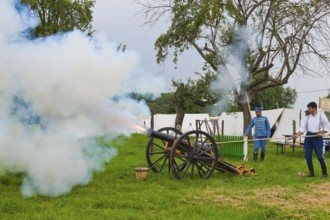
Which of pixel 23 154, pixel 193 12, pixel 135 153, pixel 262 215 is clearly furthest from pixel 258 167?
pixel 193 12

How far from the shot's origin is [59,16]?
11.8m

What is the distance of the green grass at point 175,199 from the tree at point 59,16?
403cm

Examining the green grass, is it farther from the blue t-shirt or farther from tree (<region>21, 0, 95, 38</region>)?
tree (<region>21, 0, 95, 38</region>)

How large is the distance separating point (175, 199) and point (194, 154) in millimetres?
2364

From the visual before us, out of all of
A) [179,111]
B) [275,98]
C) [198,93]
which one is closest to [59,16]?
[198,93]

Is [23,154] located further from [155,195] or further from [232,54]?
[232,54]

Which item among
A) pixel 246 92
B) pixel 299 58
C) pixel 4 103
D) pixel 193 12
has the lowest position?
pixel 4 103

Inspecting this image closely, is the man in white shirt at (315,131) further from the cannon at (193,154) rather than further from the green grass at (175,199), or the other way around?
the cannon at (193,154)

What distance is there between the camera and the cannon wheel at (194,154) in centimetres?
948

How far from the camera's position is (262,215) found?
627 centimetres

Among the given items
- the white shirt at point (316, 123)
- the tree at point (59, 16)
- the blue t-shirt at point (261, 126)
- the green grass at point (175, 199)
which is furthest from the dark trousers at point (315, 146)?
the tree at point (59, 16)

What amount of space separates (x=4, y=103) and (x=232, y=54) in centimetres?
1634

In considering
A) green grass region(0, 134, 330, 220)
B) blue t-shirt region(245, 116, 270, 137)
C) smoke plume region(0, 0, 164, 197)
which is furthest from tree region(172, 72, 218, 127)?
smoke plume region(0, 0, 164, 197)

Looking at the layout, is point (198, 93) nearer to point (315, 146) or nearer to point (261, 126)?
point (261, 126)
